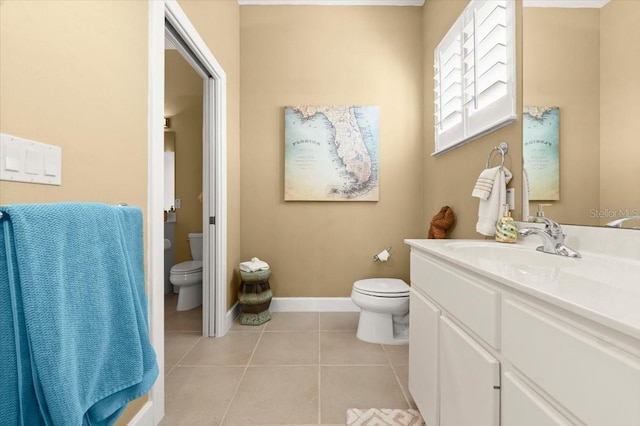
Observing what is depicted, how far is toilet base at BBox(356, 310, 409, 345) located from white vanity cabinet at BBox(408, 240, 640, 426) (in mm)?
779

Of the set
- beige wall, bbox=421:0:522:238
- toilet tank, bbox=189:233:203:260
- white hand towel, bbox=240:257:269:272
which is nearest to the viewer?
beige wall, bbox=421:0:522:238

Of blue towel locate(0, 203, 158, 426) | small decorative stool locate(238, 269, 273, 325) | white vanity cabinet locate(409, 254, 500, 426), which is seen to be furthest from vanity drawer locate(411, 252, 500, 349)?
small decorative stool locate(238, 269, 273, 325)

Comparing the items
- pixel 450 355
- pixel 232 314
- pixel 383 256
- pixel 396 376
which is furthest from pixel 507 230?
pixel 232 314

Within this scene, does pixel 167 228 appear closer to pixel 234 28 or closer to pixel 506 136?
pixel 234 28

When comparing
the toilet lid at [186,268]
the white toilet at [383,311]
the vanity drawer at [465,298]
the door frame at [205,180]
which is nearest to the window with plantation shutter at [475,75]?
the vanity drawer at [465,298]

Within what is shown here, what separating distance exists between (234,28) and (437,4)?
1736 mm

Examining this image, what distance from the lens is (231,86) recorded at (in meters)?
2.34

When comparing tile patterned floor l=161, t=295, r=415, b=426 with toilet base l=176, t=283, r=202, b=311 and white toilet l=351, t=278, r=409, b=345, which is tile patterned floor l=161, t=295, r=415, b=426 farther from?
toilet base l=176, t=283, r=202, b=311

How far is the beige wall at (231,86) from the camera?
199 centimetres

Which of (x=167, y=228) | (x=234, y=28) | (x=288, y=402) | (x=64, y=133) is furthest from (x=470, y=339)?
(x=167, y=228)

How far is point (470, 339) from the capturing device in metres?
0.84

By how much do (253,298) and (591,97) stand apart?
2.35 m

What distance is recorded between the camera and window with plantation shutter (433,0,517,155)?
1.40m

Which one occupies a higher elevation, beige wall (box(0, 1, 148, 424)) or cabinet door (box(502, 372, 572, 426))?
beige wall (box(0, 1, 148, 424))
